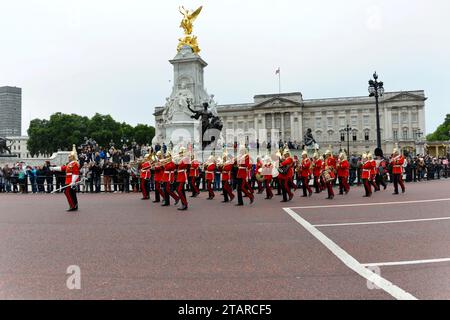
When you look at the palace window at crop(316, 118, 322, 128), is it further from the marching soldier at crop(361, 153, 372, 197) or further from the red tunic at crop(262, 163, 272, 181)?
the red tunic at crop(262, 163, 272, 181)

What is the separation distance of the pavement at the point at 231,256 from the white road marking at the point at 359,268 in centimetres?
1

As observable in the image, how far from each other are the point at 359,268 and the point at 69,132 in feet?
310

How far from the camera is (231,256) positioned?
6191 millimetres

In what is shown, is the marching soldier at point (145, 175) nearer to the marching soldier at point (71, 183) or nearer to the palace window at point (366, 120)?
the marching soldier at point (71, 183)

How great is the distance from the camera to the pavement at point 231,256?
4555 mm

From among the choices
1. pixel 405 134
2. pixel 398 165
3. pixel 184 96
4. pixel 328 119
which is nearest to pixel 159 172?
pixel 398 165

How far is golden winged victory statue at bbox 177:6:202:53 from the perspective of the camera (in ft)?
148

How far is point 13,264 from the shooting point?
19.3 feet

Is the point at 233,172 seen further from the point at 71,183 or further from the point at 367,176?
the point at 71,183

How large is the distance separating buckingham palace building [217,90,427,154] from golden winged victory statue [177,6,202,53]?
59.6 meters

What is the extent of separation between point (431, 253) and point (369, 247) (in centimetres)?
94

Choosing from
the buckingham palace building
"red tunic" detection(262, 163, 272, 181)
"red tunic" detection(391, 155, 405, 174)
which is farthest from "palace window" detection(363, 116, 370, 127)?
"red tunic" detection(262, 163, 272, 181)
